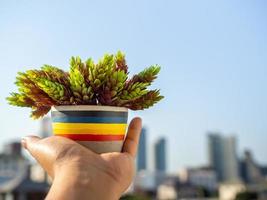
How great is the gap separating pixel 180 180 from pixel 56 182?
225 ft

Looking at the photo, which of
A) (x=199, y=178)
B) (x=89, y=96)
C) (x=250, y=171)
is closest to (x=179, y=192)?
(x=199, y=178)

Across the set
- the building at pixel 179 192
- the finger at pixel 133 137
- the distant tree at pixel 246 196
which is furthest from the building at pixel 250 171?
the finger at pixel 133 137

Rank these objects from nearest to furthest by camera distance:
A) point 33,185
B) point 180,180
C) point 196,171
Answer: point 33,185 → point 180,180 → point 196,171

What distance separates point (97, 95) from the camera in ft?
3.84

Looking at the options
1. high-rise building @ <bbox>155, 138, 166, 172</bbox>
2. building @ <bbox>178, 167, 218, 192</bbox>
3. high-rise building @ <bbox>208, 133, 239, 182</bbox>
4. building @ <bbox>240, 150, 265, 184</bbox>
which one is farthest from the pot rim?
high-rise building @ <bbox>155, 138, 166, 172</bbox>

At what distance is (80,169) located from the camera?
0.97 meters

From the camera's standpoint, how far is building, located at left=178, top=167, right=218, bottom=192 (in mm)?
70562

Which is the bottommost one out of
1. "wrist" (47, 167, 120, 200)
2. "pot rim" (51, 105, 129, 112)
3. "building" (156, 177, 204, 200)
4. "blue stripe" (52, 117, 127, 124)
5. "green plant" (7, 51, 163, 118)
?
"building" (156, 177, 204, 200)

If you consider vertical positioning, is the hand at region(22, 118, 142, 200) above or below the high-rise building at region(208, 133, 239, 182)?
above

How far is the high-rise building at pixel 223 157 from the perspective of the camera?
91550 mm

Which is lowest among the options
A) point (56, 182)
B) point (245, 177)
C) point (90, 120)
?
point (245, 177)

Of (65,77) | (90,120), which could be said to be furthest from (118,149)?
(65,77)

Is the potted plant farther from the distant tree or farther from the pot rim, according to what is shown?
the distant tree

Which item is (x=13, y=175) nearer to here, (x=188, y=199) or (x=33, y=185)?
(x=33, y=185)
